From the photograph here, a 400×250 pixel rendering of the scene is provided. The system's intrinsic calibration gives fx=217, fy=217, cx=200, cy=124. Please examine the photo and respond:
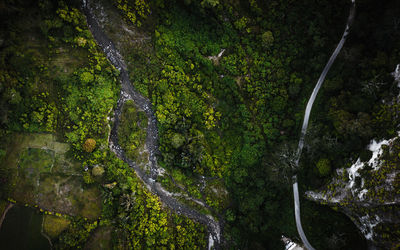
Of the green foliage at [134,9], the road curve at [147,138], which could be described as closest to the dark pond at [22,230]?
the road curve at [147,138]

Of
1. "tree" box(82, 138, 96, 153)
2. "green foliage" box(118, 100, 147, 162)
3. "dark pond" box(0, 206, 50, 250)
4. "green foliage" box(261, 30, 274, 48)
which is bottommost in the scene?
"dark pond" box(0, 206, 50, 250)

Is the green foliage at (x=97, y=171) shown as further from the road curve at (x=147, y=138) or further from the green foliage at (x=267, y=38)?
the green foliage at (x=267, y=38)

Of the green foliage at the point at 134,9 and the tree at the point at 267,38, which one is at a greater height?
the tree at the point at 267,38

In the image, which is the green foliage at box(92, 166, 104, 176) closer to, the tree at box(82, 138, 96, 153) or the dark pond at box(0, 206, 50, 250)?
the tree at box(82, 138, 96, 153)

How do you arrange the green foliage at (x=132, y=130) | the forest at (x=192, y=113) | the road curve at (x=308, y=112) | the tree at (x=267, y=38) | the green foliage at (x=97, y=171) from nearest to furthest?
the forest at (x=192, y=113) → the green foliage at (x=97, y=171) → the green foliage at (x=132, y=130) → the road curve at (x=308, y=112) → the tree at (x=267, y=38)

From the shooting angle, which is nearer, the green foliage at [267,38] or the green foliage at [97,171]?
the green foliage at [97,171]

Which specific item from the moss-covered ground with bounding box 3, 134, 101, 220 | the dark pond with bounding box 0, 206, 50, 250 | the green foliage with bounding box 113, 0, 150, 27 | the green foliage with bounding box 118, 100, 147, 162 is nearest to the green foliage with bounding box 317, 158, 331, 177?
the green foliage with bounding box 118, 100, 147, 162
